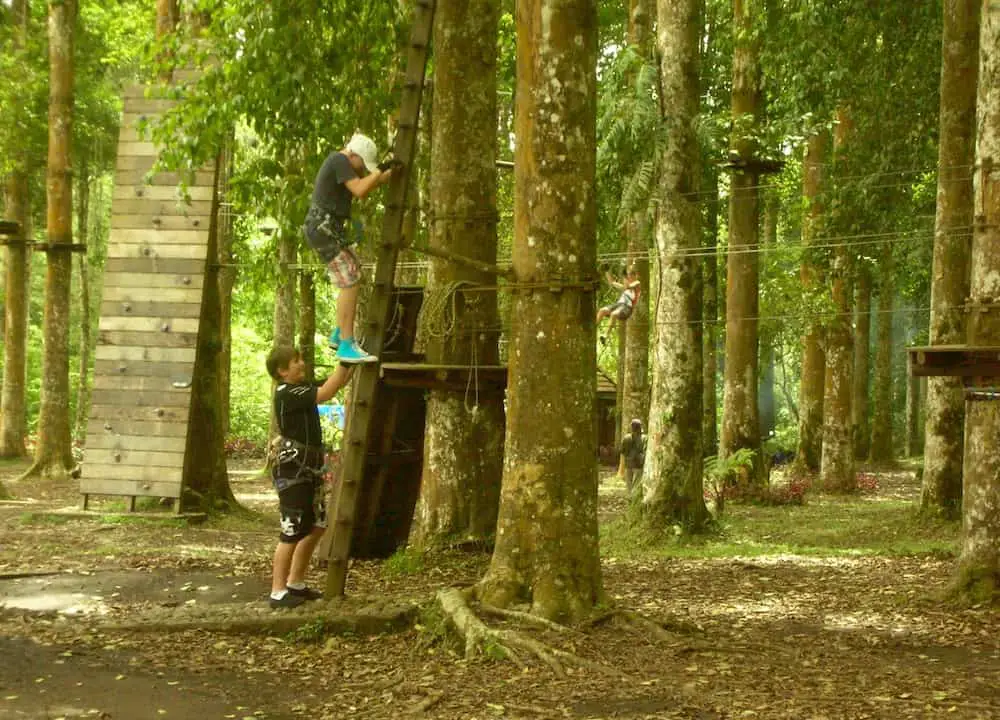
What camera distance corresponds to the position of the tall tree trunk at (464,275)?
10586 millimetres

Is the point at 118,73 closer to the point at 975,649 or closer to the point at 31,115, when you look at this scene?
the point at 31,115

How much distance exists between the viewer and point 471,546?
10594 millimetres

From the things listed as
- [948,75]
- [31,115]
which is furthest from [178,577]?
[31,115]

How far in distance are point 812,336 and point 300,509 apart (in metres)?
18.1

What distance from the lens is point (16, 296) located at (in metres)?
25.0

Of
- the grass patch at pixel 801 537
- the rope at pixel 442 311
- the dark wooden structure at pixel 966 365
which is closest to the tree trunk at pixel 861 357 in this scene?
the grass patch at pixel 801 537

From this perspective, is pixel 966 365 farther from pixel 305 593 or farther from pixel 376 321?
pixel 305 593

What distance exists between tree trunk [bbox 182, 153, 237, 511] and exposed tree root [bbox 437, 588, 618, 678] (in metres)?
8.17

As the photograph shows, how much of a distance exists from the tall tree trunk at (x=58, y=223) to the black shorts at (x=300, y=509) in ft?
46.2

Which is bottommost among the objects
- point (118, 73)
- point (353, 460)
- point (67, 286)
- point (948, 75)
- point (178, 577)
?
point (178, 577)

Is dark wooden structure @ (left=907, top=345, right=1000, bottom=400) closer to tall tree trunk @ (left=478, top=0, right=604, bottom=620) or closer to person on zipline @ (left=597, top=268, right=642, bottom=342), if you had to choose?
tall tree trunk @ (left=478, top=0, right=604, bottom=620)

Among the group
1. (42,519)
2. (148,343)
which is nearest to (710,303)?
(148,343)

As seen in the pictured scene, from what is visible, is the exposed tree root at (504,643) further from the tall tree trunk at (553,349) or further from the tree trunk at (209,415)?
the tree trunk at (209,415)

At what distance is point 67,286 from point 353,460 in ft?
48.6
